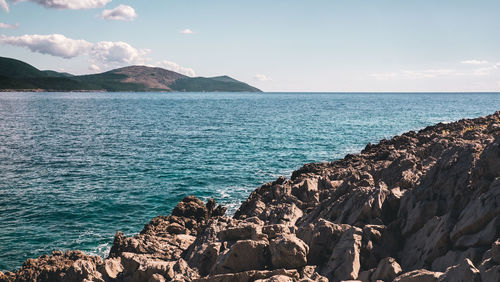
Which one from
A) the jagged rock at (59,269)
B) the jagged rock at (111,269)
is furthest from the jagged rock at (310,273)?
the jagged rock at (59,269)

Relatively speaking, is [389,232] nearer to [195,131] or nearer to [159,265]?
[159,265]

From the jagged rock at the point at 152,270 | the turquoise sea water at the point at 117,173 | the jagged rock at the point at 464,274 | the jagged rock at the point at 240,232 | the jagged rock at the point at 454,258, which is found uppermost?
the jagged rock at the point at 464,274

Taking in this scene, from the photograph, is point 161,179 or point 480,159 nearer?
point 480,159

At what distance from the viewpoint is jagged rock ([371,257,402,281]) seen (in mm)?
10680

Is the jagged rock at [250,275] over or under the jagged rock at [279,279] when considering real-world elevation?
under

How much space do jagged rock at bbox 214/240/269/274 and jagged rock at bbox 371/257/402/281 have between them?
363 centimetres

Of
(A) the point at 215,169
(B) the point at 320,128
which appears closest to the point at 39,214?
(A) the point at 215,169

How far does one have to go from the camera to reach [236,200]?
1280 inches

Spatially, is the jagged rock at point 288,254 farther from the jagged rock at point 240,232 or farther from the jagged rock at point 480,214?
the jagged rock at point 480,214

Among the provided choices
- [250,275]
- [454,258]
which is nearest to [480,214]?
[454,258]

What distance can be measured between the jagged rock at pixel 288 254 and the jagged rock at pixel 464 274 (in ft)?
15.2

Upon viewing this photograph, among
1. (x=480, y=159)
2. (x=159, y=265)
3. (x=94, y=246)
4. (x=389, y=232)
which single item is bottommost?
(x=94, y=246)

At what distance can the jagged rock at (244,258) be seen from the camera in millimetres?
12477

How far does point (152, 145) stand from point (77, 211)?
103 ft
